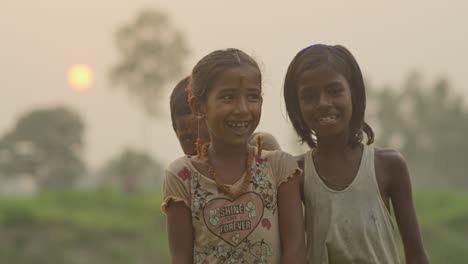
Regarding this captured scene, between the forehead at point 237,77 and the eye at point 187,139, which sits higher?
the forehead at point 237,77

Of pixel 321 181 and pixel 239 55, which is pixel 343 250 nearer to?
pixel 321 181

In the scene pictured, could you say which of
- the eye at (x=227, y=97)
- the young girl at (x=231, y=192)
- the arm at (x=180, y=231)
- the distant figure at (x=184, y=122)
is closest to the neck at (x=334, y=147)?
the young girl at (x=231, y=192)

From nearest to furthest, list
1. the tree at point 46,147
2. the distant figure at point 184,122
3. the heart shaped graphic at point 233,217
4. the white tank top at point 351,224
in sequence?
1. the heart shaped graphic at point 233,217
2. the white tank top at point 351,224
3. the distant figure at point 184,122
4. the tree at point 46,147

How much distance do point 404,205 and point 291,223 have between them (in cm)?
62

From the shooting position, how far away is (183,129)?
12.3ft

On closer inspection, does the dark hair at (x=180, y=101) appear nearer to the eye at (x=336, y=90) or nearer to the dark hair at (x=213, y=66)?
the dark hair at (x=213, y=66)

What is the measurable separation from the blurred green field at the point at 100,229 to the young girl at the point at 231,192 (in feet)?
68.3

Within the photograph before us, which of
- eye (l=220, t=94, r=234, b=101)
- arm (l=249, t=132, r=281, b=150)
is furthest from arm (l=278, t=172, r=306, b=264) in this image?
arm (l=249, t=132, r=281, b=150)

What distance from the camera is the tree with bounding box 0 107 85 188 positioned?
39.8 meters

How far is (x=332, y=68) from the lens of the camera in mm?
3080

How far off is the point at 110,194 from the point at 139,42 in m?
8.97

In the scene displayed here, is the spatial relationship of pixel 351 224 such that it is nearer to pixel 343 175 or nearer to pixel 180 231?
pixel 343 175

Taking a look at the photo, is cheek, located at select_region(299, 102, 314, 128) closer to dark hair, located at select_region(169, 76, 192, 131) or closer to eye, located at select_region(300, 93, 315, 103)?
eye, located at select_region(300, 93, 315, 103)

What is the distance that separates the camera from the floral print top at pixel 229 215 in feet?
9.18
